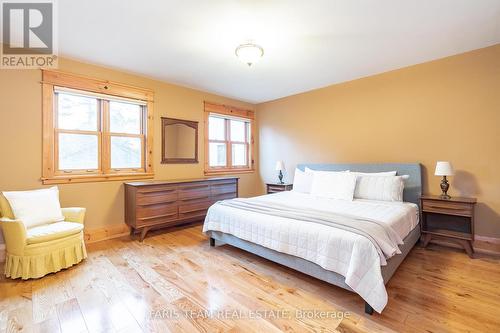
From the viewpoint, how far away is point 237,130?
5.45m

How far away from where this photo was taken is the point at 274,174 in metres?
→ 5.33

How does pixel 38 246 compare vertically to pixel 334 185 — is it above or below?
below

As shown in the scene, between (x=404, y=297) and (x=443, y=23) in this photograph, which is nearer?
(x=404, y=297)

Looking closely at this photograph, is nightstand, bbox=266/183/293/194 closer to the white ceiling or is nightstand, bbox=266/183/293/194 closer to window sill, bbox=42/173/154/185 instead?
the white ceiling

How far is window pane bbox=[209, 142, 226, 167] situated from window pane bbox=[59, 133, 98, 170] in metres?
2.09

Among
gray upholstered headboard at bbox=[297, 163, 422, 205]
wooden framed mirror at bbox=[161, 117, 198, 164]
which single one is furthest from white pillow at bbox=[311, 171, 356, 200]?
wooden framed mirror at bbox=[161, 117, 198, 164]

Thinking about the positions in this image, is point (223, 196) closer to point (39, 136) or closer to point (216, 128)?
point (216, 128)

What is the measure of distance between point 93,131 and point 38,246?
1.70 meters

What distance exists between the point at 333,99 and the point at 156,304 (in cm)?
409

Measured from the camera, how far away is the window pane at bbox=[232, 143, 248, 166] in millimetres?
5359

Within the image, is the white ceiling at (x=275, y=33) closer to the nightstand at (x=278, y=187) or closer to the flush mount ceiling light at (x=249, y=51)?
the flush mount ceiling light at (x=249, y=51)

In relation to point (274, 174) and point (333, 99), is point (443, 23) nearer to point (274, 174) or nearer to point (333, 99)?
point (333, 99)

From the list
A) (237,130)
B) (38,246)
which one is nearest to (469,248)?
(237,130)

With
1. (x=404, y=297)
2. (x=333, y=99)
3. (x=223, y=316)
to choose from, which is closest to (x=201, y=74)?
(x=333, y=99)
